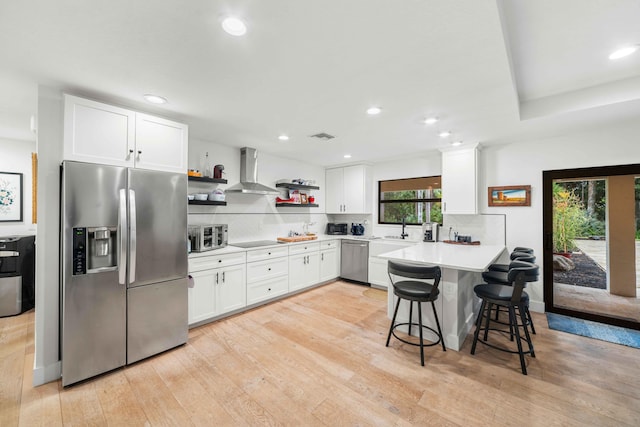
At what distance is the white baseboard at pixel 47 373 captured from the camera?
2180 mm

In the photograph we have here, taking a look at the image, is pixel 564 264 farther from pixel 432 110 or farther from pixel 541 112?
pixel 432 110

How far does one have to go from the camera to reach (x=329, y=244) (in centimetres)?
520

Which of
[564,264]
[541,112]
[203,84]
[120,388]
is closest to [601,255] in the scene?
[564,264]

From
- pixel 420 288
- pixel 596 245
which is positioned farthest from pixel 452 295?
pixel 596 245

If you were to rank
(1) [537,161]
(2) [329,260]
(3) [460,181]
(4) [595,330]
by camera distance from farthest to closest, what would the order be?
(2) [329,260] → (3) [460,181] → (1) [537,161] → (4) [595,330]

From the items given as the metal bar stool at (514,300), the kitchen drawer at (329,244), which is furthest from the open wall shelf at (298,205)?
the metal bar stool at (514,300)

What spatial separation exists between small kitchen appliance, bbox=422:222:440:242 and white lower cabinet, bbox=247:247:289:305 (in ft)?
7.98

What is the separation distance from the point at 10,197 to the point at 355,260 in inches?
220

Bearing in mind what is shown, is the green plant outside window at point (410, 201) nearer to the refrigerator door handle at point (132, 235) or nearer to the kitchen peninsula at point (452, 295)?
the kitchen peninsula at point (452, 295)

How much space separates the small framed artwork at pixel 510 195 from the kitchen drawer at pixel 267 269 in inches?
135

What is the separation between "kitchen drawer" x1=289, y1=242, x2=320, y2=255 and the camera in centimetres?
446

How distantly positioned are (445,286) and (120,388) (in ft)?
10.1

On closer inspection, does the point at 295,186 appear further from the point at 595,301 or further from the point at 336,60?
the point at 595,301

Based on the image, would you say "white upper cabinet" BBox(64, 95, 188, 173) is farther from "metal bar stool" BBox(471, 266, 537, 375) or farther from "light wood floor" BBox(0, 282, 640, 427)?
"metal bar stool" BBox(471, 266, 537, 375)
